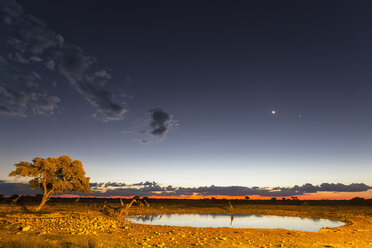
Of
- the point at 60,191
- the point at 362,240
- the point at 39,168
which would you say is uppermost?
the point at 39,168

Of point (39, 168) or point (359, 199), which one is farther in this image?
point (359, 199)

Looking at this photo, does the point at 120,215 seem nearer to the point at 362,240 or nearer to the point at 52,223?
the point at 52,223

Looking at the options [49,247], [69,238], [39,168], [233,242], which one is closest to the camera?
[49,247]

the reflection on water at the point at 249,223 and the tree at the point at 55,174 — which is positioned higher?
the tree at the point at 55,174

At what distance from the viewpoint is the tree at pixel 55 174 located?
24.3 metres

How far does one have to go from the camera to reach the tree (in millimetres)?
24266

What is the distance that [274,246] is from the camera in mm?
12562

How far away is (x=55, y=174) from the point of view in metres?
25.5

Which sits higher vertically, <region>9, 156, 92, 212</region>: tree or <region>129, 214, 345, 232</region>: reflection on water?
<region>9, 156, 92, 212</region>: tree

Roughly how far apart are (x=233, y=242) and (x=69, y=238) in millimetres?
8840

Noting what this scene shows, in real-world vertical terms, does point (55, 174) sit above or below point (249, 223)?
above

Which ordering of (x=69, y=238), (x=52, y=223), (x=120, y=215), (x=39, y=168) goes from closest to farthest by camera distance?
(x=69, y=238) < (x=52, y=223) < (x=120, y=215) < (x=39, y=168)

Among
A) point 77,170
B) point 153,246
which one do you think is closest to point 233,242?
point 153,246

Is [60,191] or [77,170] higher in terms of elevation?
[77,170]
